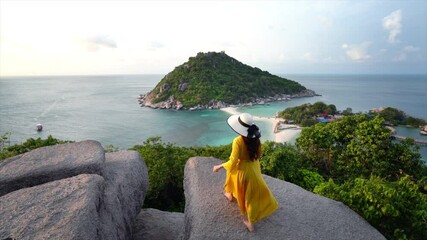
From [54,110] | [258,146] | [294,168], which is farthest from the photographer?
[54,110]

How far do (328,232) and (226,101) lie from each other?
3267 inches

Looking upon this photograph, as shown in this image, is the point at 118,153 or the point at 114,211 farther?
the point at 118,153

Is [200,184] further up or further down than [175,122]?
further up

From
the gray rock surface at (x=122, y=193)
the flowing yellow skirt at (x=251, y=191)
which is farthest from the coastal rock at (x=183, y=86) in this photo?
the flowing yellow skirt at (x=251, y=191)

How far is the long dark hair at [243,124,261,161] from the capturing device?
5.54 meters

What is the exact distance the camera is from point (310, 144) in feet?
54.7

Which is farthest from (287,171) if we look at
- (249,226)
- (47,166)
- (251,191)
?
(47,166)

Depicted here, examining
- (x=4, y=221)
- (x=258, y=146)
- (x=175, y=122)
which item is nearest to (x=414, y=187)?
(x=258, y=146)

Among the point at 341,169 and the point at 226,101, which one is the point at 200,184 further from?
the point at 226,101

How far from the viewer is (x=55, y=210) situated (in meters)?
5.17

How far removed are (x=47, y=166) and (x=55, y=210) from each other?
2.09m

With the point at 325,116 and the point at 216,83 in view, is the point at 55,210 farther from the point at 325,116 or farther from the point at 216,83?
the point at 216,83

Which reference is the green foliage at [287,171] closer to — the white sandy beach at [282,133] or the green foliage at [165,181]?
the green foliage at [165,181]

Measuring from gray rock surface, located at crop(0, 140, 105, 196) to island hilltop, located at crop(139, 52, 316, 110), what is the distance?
76.9 m
